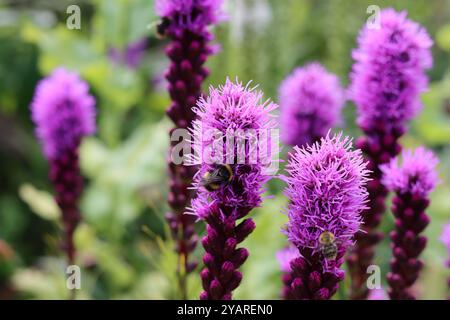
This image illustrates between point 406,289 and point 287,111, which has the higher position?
point 287,111

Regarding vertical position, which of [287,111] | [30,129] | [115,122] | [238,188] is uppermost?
[30,129]

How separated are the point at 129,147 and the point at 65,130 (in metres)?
1.25

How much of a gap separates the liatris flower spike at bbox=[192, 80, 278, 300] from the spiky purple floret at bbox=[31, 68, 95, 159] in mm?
1354

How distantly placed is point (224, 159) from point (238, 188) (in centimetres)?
7

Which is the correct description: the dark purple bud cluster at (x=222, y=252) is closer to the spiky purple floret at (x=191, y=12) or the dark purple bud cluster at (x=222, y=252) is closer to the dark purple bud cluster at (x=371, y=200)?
the dark purple bud cluster at (x=371, y=200)

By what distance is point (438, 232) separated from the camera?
336 cm

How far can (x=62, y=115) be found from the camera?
2619 millimetres

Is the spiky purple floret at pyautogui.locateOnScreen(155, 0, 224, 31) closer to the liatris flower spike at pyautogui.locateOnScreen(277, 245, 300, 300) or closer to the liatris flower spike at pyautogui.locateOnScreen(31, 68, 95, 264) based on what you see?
the liatris flower spike at pyautogui.locateOnScreen(277, 245, 300, 300)

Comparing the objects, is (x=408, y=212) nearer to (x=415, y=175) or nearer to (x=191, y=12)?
(x=415, y=175)

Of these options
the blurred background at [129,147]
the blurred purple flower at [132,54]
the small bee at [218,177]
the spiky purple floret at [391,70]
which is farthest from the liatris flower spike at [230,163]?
the blurred purple flower at [132,54]

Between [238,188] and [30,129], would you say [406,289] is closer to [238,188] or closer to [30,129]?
[238,188]

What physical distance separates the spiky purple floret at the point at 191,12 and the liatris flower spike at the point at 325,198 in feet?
2.43

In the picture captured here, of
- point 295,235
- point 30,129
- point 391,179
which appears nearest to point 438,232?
point 391,179

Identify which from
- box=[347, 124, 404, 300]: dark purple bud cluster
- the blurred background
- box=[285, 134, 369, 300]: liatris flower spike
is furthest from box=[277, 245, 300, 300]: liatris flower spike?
the blurred background
